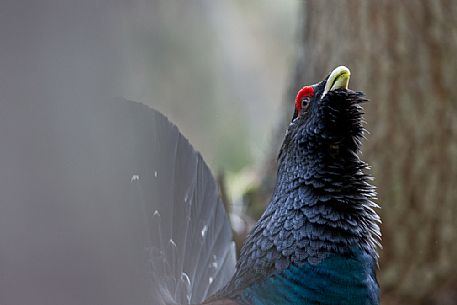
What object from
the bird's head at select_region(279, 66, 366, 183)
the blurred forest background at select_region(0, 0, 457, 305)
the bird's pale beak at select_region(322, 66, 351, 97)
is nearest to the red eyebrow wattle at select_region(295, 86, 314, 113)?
the bird's head at select_region(279, 66, 366, 183)

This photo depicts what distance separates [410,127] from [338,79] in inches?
90.6

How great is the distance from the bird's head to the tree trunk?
2.13m

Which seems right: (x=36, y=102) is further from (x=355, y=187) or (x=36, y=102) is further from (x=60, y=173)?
(x=355, y=187)

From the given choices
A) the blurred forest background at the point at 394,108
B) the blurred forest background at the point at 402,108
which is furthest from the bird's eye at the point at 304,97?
the blurred forest background at the point at 402,108

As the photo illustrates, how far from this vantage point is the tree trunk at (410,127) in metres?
4.52

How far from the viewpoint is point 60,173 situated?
2.54 feet

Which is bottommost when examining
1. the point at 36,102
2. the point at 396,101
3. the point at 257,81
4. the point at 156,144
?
the point at 36,102

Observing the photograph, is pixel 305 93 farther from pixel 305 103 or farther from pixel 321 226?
pixel 321 226

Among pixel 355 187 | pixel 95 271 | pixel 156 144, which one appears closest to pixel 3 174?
pixel 95 271

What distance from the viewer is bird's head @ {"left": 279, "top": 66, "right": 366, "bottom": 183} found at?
8.07 ft

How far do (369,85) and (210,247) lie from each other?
1.91 metres

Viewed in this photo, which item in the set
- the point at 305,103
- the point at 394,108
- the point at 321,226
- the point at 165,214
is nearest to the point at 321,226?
the point at 321,226

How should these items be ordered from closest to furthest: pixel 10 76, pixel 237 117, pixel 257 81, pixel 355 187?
1. pixel 10 76
2. pixel 355 187
3. pixel 237 117
4. pixel 257 81

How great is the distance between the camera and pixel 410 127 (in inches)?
181
